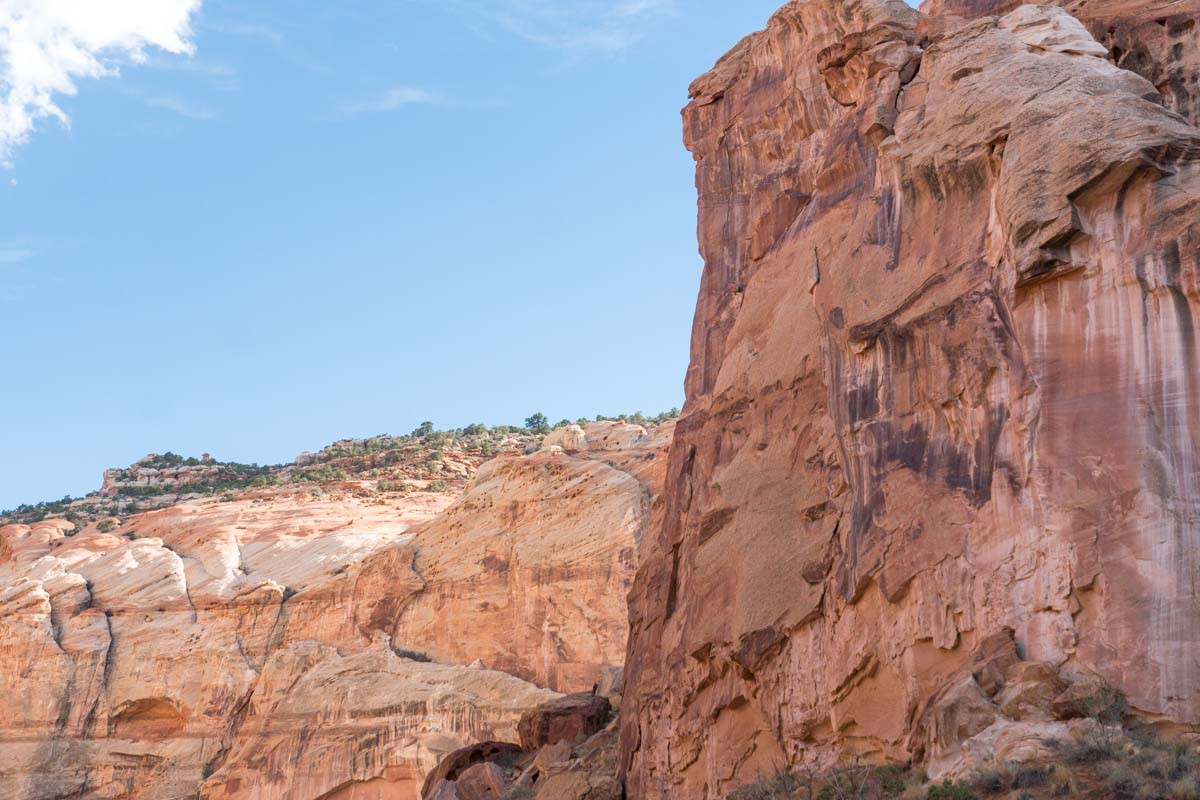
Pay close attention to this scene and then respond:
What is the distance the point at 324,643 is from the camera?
49344mm

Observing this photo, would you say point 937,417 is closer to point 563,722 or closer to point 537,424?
point 563,722

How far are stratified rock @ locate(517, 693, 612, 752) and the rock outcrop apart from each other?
5712mm

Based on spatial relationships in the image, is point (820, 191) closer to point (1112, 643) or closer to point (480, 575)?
point (1112, 643)

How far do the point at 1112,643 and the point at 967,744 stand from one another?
2.35m

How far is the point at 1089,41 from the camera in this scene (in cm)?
2292

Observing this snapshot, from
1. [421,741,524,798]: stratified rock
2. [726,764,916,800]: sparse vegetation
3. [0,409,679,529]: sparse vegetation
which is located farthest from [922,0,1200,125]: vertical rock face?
[0,409,679,529]: sparse vegetation

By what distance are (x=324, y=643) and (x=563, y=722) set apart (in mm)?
15796

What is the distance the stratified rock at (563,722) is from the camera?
36.3 meters

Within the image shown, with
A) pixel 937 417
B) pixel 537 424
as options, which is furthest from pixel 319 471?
pixel 937 417

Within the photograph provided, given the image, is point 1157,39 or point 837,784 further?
point 1157,39

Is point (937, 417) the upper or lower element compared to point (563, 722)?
upper

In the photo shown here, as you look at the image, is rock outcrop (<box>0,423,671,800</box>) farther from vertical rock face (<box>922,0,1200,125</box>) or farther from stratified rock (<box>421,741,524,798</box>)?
vertical rock face (<box>922,0,1200,125</box>)

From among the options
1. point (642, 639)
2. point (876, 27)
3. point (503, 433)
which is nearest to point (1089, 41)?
point (876, 27)

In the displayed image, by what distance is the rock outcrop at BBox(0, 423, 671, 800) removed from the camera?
147 feet
